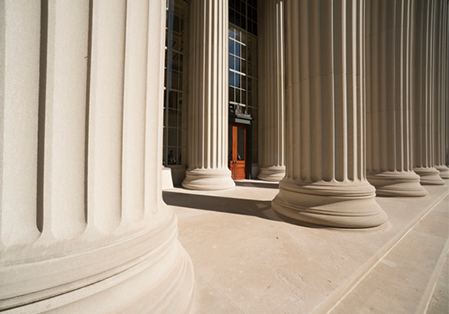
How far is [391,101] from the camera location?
29.8 feet

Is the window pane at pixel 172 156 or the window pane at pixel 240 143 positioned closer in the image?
the window pane at pixel 172 156

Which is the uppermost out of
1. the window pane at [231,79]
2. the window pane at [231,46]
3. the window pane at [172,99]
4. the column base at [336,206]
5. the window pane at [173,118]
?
the window pane at [231,46]

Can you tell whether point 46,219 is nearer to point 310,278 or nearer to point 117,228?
point 117,228

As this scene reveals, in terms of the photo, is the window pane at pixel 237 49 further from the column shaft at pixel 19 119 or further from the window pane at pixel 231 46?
the column shaft at pixel 19 119

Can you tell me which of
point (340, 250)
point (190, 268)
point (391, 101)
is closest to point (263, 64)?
point (391, 101)

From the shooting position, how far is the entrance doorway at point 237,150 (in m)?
15.1

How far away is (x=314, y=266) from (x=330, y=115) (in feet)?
12.2

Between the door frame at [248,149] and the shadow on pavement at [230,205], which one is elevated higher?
the door frame at [248,149]

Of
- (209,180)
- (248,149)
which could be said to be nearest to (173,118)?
(209,180)

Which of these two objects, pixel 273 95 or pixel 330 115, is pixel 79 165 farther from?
pixel 273 95

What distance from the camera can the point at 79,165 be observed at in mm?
1804

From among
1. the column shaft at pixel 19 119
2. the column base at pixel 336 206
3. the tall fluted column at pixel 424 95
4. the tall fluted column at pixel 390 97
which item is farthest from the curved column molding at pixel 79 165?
the tall fluted column at pixel 424 95

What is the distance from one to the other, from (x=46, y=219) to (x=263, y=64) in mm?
18048

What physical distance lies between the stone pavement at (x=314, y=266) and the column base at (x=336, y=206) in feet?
0.72
